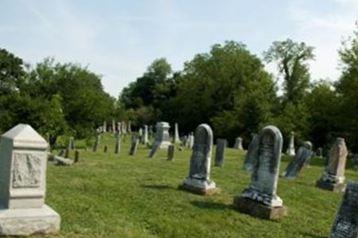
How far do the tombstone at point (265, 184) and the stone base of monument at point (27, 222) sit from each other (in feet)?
17.0

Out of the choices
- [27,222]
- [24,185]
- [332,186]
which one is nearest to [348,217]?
[27,222]

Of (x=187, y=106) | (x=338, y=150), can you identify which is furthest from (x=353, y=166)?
(x=187, y=106)

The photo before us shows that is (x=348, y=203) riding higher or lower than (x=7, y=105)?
lower

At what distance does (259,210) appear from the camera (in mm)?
12852

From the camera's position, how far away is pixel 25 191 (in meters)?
9.30

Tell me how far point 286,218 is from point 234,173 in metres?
6.63

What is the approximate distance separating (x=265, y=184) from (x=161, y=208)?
2630 mm

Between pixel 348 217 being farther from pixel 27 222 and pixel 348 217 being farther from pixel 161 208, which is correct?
pixel 27 222

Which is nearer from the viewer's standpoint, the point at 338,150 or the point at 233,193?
the point at 233,193

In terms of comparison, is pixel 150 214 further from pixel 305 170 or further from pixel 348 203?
pixel 305 170

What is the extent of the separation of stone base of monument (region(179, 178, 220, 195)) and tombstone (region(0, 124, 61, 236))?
18.2ft

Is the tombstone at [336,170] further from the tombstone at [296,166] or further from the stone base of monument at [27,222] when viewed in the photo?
the stone base of monument at [27,222]

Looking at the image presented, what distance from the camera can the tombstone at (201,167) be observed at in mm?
14469

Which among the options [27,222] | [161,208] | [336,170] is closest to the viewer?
[27,222]
